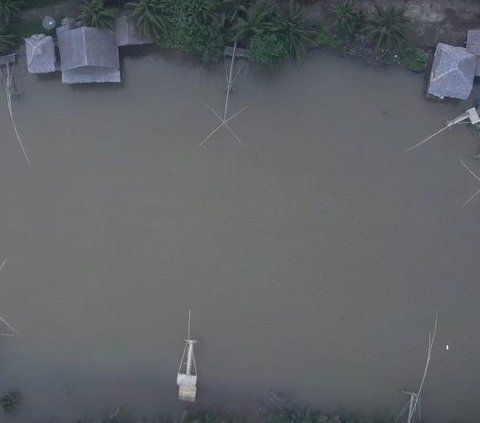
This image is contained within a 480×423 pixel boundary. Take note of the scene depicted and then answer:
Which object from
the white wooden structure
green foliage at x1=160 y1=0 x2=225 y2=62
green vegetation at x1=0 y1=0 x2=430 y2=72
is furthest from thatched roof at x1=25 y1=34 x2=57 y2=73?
the white wooden structure

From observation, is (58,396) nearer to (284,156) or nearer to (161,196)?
(161,196)

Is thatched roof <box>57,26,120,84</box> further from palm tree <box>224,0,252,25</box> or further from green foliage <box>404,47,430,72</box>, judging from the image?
green foliage <box>404,47,430,72</box>

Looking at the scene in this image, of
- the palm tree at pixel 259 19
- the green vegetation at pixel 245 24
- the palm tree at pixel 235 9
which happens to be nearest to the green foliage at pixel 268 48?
the green vegetation at pixel 245 24

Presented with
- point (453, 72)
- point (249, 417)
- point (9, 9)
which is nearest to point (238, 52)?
point (453, 72)

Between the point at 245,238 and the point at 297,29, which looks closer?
the point at 297,29

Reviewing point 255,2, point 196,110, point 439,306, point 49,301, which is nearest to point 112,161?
point 196,110

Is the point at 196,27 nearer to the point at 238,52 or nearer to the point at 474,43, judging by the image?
the point at 238,52
